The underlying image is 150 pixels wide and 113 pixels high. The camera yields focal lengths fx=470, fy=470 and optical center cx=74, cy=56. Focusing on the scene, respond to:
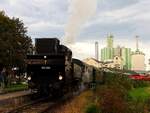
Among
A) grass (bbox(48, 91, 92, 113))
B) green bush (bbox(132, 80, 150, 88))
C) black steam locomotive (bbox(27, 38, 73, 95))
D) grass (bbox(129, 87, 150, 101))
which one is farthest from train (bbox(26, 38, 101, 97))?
green bush (bbox(132, 80, 150, 88))

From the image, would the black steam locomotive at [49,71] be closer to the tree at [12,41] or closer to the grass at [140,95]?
the grass at [140,95]

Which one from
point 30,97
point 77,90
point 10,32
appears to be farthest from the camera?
point 10,32

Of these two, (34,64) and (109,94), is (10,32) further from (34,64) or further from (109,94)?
(109,94)

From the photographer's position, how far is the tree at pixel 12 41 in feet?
186

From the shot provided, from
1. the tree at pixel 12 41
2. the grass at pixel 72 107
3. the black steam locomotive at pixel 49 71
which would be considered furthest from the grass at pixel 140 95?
the tree at pixel 12 41

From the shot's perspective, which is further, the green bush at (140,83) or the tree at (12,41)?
the tree at (12,41)

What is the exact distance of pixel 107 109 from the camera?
1859 centimetres

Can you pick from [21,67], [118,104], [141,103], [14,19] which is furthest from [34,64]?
[14,19]

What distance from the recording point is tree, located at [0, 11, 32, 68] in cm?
5671

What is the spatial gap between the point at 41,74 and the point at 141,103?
10384 mm

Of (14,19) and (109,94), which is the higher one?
(14,19)

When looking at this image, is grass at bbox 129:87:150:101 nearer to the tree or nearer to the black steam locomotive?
the black steam locomotive

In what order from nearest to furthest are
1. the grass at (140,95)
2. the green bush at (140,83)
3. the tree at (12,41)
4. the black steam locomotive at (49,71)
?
the grass at (140,95)
the black steam locomotive at (49,71)
the green bush at (140,83)
the tree at (12,41)

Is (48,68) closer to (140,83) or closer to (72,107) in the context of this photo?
(72,107)
